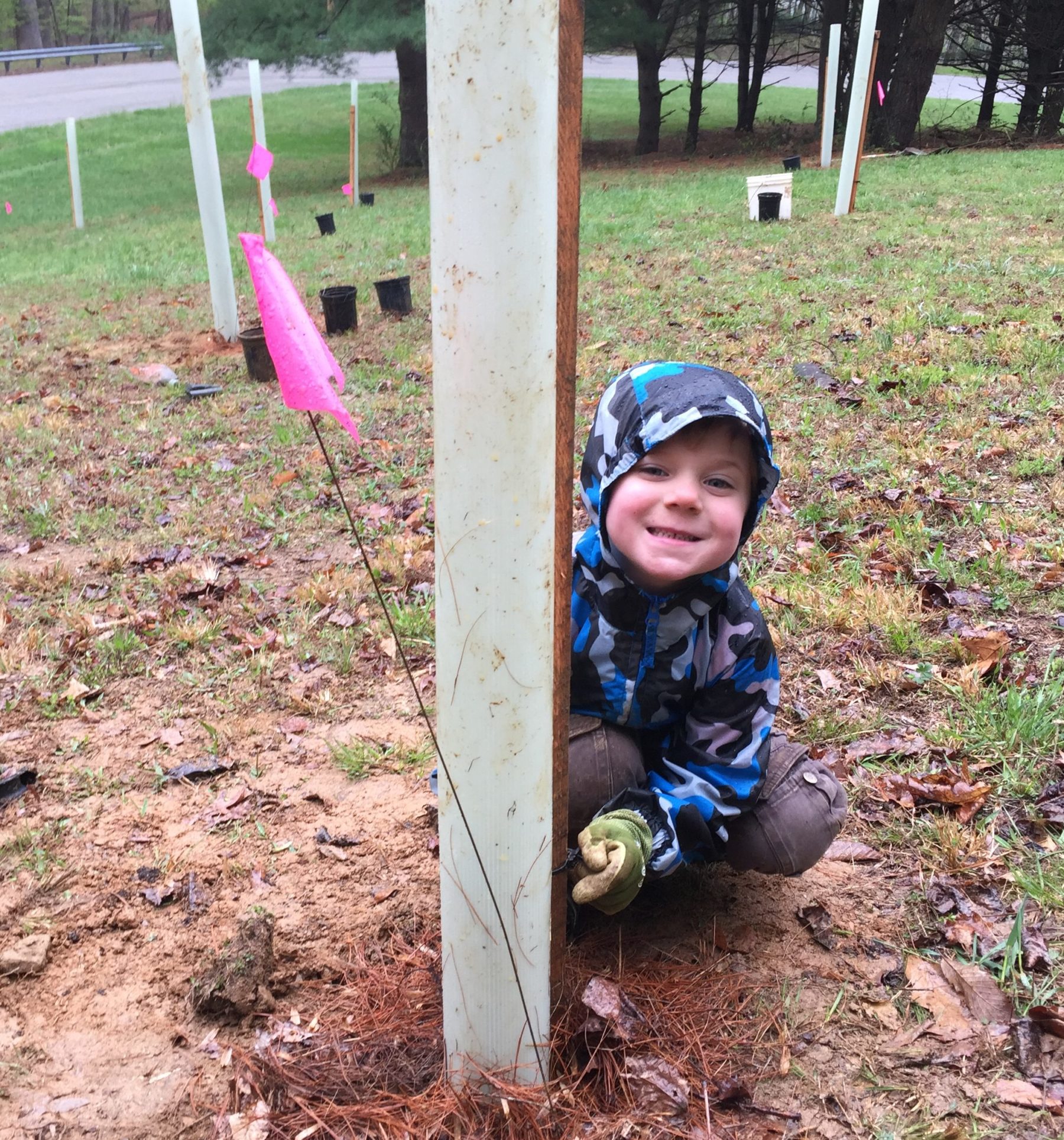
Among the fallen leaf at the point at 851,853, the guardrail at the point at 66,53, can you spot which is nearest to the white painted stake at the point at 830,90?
the fallen leaf at the point at 851,853

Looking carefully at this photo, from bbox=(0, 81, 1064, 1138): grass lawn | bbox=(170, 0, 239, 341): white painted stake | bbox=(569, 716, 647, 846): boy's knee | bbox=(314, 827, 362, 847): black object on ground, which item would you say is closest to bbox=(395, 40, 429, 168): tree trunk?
bbox=(170, 0, 239, 341): white painted stake

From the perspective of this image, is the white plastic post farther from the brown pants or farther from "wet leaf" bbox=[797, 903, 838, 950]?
"wet leaf" bbox=[797, 903, 838, 950]

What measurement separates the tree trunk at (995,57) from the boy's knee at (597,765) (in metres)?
20.3

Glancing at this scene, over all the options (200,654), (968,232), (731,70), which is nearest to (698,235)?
(968,232)

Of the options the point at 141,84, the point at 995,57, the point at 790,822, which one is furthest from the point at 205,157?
the point at 141,84

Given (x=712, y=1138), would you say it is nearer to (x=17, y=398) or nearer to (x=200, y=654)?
(x=200, y=654)

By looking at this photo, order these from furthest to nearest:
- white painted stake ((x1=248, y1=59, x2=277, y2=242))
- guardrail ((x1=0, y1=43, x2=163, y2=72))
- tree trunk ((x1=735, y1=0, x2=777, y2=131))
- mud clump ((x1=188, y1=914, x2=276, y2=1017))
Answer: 1. guardrail ((x1=0, y1=43, x2=163, y2=72))
2. tree trunk ((x1=735, y1=0, x2=777, y2=131))
3. white painted stake ((x1=248, y1=59, x2=277, y2=242))
4. mud clump ((x1=188, y1=914, x2=276, y2=1017))

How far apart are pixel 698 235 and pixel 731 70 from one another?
114 ft

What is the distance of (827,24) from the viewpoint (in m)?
18.9

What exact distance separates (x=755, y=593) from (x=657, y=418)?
1788 millimetres

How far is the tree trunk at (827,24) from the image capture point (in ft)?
58.4

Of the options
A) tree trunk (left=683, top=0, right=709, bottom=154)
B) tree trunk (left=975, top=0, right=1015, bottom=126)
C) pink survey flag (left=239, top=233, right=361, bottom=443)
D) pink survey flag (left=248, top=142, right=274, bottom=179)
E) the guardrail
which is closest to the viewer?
pink survey flag (left=239, top=233, right=361, bottom=443)

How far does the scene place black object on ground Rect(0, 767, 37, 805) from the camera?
2.73 metres

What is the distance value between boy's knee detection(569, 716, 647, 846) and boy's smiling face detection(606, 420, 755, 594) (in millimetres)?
414
